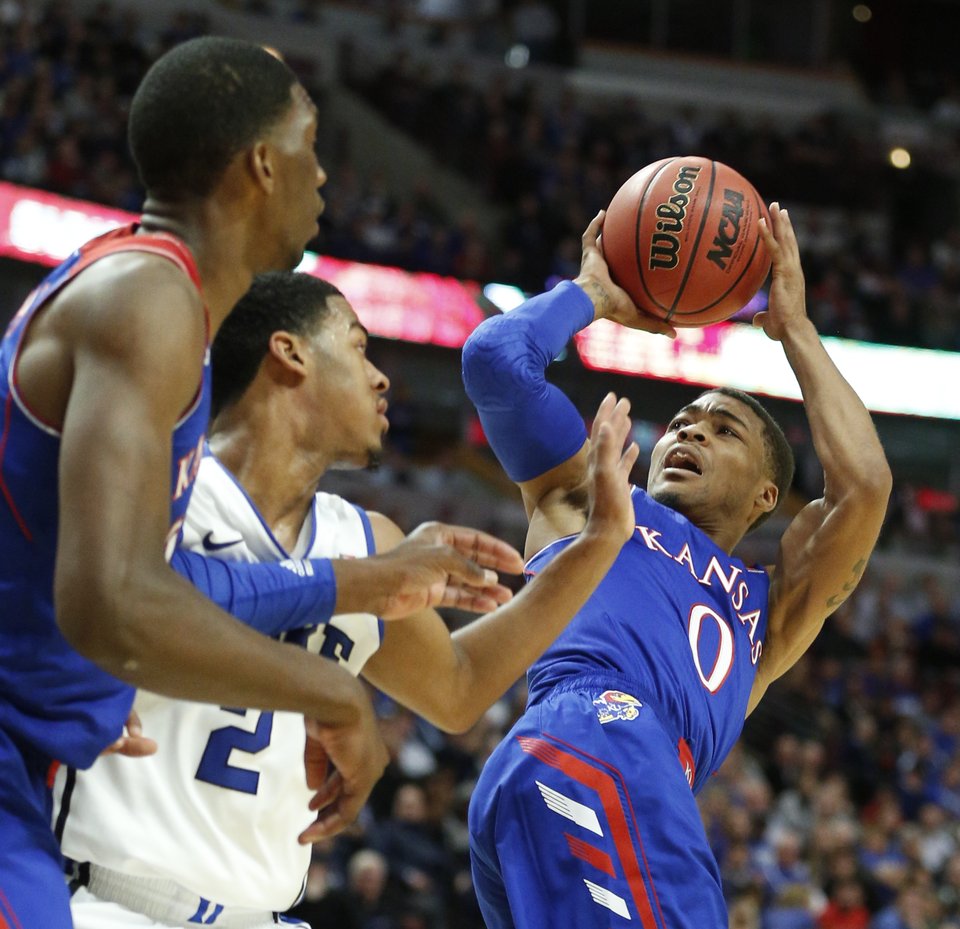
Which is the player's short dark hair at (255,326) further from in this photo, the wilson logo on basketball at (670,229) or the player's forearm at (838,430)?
the player's forearm at (838,430)

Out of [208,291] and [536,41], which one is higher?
[208,291]

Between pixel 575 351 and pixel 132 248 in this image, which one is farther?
pixel 575 351

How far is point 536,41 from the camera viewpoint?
20.0 meters

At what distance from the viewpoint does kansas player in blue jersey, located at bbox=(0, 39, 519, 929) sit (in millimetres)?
1812

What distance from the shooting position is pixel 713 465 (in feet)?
13.4

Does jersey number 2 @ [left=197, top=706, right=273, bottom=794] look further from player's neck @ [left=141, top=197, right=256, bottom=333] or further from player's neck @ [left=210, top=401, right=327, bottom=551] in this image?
player's neck @ [left=141, top=197, right=256, bottom=333]

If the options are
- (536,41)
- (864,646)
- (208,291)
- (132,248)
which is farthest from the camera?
(536,41)

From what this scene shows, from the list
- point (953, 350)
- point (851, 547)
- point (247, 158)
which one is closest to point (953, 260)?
point (953, 350)

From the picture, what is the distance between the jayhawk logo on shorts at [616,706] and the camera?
3469mm

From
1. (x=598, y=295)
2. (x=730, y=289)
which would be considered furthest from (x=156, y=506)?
(x=730, y=289)

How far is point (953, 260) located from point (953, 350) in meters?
2.53

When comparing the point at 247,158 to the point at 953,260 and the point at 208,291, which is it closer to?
the point at 208,291

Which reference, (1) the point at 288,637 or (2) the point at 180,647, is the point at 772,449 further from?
(2) the point at 180,647

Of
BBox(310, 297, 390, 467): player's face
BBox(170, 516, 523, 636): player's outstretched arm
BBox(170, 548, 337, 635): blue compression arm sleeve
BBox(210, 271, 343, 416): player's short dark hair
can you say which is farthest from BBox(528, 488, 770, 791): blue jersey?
BBox(170, 548, 337, 635): blue compression arm sleeve
